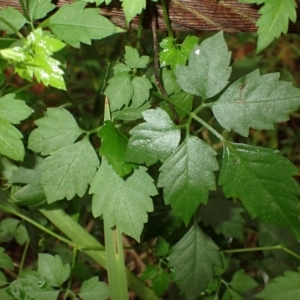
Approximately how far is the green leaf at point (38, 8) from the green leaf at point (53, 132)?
0.19 meters

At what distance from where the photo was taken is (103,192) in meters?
0.92

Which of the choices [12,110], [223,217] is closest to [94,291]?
[223,217]

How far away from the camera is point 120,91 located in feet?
3.06

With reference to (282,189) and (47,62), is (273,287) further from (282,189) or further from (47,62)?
(47,62)

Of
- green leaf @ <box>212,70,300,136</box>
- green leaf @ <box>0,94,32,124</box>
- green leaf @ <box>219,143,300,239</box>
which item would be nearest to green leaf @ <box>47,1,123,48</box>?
green leaf @ <box>0,94,32,124</box>

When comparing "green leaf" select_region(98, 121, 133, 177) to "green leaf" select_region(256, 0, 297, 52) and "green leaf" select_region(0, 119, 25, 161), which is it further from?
"green leaf" select_region(256, 0, 297, 52)

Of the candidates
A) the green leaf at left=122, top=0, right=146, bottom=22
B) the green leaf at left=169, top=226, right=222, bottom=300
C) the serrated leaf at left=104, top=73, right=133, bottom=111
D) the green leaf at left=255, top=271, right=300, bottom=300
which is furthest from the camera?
the green leaf at left=169, top=226, right=222, bottom=300

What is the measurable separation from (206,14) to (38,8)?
347 mm

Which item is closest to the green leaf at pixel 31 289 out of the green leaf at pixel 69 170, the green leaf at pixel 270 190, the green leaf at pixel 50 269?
the green leaf at pixel 50 269

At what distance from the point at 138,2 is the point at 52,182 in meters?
0.40

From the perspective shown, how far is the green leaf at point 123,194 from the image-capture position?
0.92 metres

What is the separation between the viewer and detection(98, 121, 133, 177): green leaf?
2.91ft

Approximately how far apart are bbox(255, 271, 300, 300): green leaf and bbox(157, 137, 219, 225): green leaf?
1.22 ft

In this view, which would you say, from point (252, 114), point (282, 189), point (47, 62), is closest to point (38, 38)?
point (47, 62)
